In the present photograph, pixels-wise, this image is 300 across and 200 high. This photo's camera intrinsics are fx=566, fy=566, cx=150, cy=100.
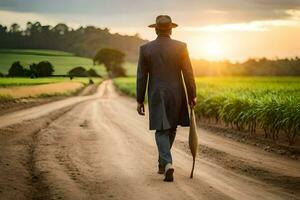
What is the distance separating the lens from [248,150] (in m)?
13.7

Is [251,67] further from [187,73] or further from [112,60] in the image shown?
[112,60]

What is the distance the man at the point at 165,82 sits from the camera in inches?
364

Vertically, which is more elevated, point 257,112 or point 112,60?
point 112,60

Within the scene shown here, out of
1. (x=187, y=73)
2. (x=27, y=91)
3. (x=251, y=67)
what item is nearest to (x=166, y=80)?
(x=187, y=73)

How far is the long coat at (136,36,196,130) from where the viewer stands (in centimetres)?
926

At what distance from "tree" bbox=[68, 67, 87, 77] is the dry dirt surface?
78.5 meters

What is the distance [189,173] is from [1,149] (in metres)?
5.17

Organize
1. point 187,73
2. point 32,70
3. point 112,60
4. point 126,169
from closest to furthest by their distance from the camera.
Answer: point 187,73, point 126,169, point 32,70, point 112,60

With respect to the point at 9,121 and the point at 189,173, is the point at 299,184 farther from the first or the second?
the point at 9,121

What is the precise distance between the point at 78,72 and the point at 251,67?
146ft

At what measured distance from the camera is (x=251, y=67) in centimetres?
6775

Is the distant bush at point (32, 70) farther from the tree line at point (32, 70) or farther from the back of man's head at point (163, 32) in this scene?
the back of man's head at point (163, 32)

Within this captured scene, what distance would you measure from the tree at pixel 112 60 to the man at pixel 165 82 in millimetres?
126399

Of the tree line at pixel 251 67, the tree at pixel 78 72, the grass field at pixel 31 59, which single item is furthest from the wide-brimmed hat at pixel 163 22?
the tree at pixel 78 72
